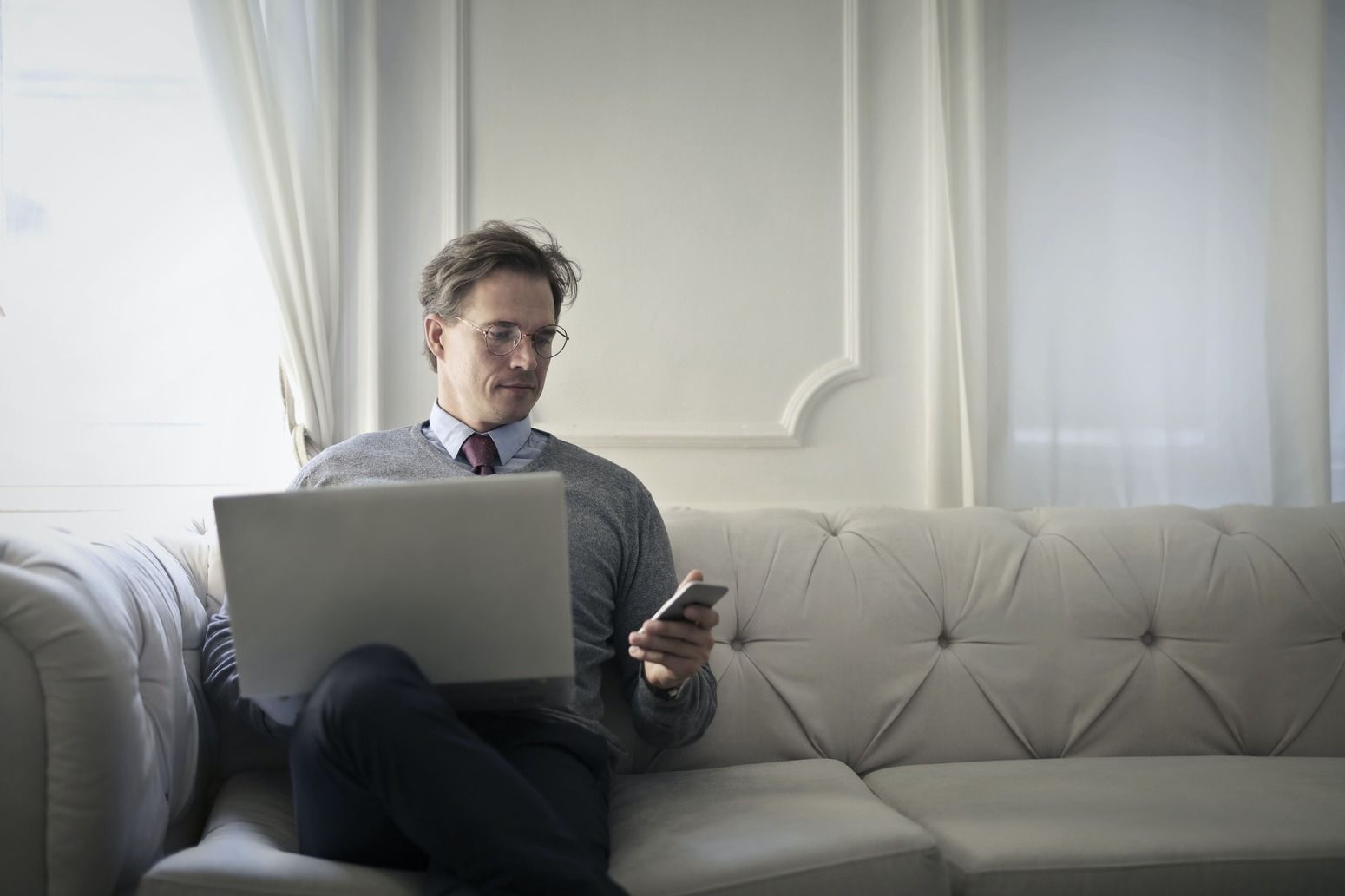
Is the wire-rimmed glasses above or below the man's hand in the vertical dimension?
above

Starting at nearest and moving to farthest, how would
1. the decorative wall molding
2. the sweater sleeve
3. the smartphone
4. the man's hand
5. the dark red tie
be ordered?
the smartphone < the man's hand < the sweater sleeve < the dark red tie < the decorative wall molding

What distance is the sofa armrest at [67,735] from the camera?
3.47 feet

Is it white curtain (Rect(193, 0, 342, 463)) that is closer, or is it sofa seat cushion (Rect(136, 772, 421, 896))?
sofa seat cushion (Rect(136, 772, 421, 896))

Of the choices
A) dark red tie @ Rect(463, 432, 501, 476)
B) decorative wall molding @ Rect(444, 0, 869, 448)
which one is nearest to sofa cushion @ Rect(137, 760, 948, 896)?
dark red tie @ Rect(463, 432, 501, 476)

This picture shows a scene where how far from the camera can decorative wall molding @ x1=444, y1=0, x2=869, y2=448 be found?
2227mm

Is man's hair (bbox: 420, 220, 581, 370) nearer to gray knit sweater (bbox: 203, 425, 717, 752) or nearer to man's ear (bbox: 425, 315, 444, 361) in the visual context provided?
man's ear (bbox: 425, 315, 444, 361)

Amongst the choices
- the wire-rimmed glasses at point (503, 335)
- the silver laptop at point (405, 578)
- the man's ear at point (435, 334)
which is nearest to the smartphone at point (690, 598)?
the silver laptop at point (405, 578)

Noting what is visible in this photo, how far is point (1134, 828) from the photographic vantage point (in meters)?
1.33

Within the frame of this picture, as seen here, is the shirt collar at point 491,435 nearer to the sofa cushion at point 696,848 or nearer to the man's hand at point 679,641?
the man's hand at point 679,641

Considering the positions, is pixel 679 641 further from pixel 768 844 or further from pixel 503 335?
pixel 503 335

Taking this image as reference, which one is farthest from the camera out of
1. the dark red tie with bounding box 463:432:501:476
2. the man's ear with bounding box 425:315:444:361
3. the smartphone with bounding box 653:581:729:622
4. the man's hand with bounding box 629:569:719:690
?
the man's ear with bounding box 425:315:444:361

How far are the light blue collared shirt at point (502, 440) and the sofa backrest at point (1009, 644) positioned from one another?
0.30 metres

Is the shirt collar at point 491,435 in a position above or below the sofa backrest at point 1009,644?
above

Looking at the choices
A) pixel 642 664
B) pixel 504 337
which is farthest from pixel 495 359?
pixel 642 664
